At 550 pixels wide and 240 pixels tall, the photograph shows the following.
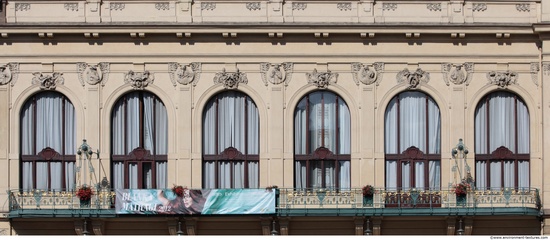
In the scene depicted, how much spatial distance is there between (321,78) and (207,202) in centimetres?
604

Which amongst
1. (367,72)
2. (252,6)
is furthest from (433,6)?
(252,6)

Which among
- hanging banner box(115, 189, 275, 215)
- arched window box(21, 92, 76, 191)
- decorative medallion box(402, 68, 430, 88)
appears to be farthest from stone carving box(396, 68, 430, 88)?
arched window box(21, 92, 76, 191)

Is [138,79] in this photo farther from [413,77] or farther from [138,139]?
[413,77]

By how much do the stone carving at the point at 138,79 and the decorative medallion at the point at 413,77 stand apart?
898cm

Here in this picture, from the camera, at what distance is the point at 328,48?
4778 cm

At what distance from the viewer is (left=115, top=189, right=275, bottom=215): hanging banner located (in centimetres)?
4650

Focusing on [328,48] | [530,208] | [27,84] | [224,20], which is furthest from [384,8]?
[27,84]

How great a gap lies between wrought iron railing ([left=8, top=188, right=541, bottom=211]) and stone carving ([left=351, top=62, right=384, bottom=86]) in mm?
3923

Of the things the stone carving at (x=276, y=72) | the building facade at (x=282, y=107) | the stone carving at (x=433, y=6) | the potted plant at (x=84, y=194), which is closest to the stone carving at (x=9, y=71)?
the building facade at (x=282, y=107)

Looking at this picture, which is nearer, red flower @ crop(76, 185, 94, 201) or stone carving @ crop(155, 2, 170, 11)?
red flower @ crop(76, 185, 94, 201)

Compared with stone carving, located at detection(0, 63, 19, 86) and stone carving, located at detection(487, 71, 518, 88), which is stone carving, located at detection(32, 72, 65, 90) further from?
stone carving, located at detection(487, 71, 518, 88)

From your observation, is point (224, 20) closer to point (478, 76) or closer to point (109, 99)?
point (109, 99)

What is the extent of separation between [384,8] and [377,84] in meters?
2.73

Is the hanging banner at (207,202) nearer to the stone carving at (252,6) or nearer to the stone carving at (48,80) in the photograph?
the stone carving at (48,80)
